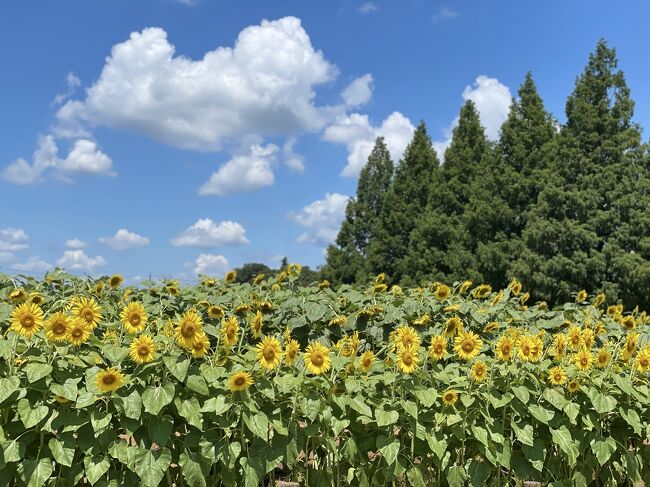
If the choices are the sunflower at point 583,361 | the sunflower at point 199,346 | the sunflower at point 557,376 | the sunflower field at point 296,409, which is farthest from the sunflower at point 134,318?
the sunflower at point 583,361

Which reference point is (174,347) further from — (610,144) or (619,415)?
(610,144)

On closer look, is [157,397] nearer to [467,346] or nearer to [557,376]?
[467,346]

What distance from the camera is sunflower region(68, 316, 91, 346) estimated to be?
222cm

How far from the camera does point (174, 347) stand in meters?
2.31

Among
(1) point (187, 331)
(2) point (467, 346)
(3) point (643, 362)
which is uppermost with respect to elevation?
(1) point (187, 331)

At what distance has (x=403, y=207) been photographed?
24.3 m

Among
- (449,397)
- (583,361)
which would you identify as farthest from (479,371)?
(583,361)

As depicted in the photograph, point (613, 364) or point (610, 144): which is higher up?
point (610, 144)

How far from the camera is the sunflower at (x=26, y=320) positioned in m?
2.23

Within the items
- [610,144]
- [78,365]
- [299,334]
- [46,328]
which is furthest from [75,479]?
[610,144]

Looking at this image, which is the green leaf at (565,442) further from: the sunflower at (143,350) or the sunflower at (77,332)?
the sunflower at (77,332)

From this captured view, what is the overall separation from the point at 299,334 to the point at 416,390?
1.19 meters

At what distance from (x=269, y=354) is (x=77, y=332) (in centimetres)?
70

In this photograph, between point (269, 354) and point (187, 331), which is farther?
point (269, 354)
